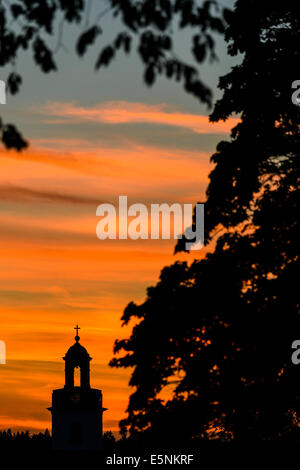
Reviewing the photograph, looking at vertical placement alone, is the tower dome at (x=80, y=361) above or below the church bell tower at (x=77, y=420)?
above

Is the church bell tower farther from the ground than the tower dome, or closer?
closer

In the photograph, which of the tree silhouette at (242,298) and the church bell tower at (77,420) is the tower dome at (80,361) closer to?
the church bell tower at (77,420)

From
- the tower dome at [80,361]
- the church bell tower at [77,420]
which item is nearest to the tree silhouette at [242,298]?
the tower dome at [80,361]

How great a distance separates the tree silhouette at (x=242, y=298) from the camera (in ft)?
85.7

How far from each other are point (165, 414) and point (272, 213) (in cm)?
645

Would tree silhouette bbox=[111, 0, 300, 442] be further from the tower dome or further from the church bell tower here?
the church bell tower

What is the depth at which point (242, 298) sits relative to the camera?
26.8 metres

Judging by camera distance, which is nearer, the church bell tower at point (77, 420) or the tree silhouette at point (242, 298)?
the tree silhouette at point (242, 298)

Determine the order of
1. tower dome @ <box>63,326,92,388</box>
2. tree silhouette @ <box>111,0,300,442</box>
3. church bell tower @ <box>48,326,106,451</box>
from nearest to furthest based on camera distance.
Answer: tree silhouette @ <box>111,0,300,442</box>, tower dome @ <box>63,326,92,388</box>, church bell tower @ <box>48,326,106,451</box>

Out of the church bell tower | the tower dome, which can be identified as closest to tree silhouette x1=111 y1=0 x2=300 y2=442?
the tower dome

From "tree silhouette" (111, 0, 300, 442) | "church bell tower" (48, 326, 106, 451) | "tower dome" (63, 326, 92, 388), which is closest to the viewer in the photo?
"tree silhouette" (111, 0, 300, 442)

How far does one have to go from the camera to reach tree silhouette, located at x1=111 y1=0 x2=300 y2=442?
2611 cm
